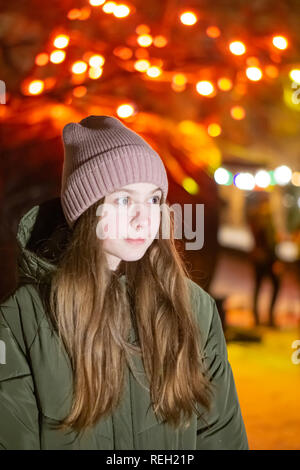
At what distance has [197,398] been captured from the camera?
4.33ft

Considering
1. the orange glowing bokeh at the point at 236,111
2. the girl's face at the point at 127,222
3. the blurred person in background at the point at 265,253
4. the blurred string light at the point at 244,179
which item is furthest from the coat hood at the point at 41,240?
the blurred string light at the point at 244,179

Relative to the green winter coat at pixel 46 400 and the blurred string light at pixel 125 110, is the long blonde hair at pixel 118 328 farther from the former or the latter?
the blurred string light at pixel 125 110

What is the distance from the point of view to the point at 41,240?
4.61ft

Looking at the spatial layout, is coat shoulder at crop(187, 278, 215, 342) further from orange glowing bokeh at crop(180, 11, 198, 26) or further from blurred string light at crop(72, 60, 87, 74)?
orange glowing bokeh at crop(180, 11, 198, 26)

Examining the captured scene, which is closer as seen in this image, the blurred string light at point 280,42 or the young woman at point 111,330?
the young woman at point 111,330

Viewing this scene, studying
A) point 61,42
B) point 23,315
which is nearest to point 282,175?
point 61,42

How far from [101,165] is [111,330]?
1.25 ft

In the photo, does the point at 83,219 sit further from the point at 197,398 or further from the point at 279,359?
the point at 279,359

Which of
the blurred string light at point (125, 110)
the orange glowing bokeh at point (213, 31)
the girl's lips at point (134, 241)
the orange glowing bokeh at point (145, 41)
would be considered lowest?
the girl's lips at point (134, 241)

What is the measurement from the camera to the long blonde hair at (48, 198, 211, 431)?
4.08 ft

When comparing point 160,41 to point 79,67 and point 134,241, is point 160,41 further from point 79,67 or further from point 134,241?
point 134,241

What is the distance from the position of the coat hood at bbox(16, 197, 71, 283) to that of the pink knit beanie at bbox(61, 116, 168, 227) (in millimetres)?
80

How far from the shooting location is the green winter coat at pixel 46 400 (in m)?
1.23
